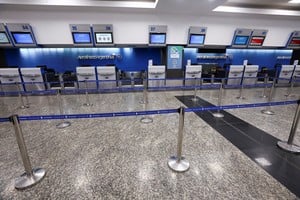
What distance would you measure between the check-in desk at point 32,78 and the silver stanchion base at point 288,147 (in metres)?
6.06

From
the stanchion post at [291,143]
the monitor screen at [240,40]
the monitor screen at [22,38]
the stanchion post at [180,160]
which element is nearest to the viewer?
the stanchion post at [180,160]

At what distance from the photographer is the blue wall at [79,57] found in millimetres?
5883

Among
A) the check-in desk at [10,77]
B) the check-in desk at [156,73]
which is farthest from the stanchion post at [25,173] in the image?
the check-in desk at [10,77]

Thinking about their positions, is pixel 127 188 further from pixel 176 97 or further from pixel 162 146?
pixel 176 97

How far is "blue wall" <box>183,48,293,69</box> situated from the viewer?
6.92m

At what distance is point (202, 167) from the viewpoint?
6.43ft

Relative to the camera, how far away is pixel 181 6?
4754mm

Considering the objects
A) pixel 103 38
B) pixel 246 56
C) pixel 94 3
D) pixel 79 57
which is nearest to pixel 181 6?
pixel 94 3

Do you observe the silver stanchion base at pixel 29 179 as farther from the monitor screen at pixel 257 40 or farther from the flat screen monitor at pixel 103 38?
the monitor screen at pixel 257 40

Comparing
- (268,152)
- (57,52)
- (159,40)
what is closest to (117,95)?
(159,40)

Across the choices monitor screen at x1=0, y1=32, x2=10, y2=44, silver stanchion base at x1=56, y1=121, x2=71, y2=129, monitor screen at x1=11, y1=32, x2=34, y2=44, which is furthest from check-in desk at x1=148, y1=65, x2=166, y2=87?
monitor screen at x1=0, y1=32, x2=10, y2=44

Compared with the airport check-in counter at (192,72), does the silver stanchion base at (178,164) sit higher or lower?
lower

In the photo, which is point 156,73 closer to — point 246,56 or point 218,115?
point 218,115

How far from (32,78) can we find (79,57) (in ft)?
6.68
